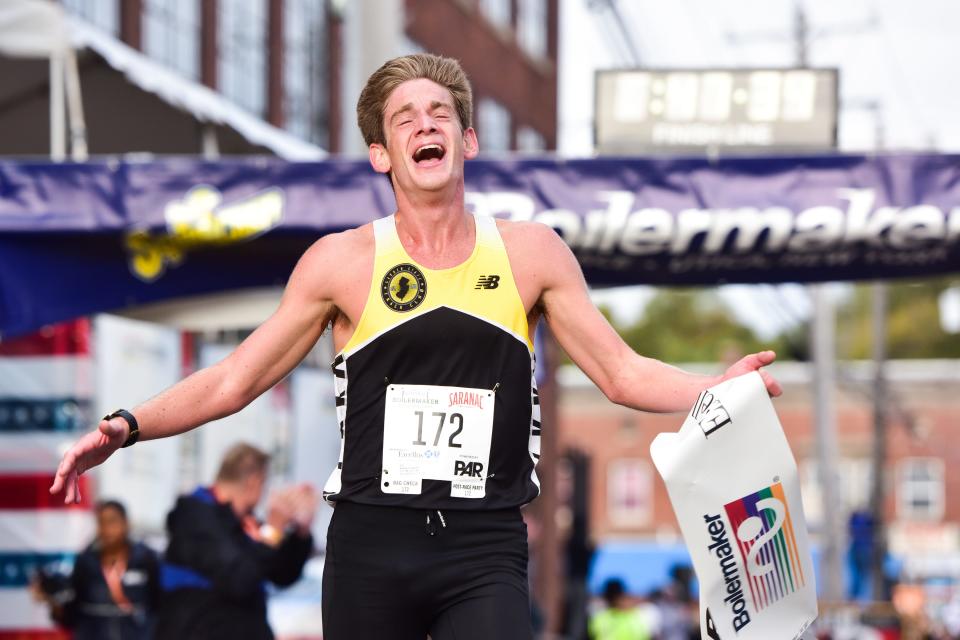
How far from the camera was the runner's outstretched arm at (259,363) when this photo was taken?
13.9 ft

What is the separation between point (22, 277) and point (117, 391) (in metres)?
2.08

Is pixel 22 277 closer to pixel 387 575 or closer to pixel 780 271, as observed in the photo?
pixel 780 271

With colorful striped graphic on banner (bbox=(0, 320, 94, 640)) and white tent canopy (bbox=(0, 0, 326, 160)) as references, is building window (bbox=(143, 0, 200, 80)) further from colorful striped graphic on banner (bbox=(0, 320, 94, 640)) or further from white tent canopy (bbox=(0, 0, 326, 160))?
colorful striped graphic on banner (bbox=(0, 320, 94, 640))

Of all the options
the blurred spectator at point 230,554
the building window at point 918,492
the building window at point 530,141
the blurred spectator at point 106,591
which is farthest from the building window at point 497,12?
the building window at point 918,492

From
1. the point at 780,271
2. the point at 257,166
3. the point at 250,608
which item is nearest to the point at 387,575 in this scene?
the point at 250,608

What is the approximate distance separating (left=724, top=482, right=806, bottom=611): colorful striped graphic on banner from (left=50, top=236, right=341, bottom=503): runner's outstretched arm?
1160 mm

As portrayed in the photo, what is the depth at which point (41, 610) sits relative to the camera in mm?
10477

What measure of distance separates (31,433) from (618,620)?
9.86 meters

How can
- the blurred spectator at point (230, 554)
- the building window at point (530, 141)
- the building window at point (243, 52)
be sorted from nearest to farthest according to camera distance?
1. the blurred spectator at point (230, 554)
2. the building window at point (243, 52)
3. the building window at point (530, 141)

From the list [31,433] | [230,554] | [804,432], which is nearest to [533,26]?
[804,432]

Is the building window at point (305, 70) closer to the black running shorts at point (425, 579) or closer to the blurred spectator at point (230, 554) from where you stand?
the blurred spectator at point (230, 554)

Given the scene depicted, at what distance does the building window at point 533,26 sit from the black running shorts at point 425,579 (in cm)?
3170

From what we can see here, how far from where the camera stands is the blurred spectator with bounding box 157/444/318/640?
24.8ft

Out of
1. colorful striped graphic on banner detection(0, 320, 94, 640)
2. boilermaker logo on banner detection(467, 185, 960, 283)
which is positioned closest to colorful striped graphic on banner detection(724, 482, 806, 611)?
boilermaker logo on banner detection(467, 185, 960, 283)
